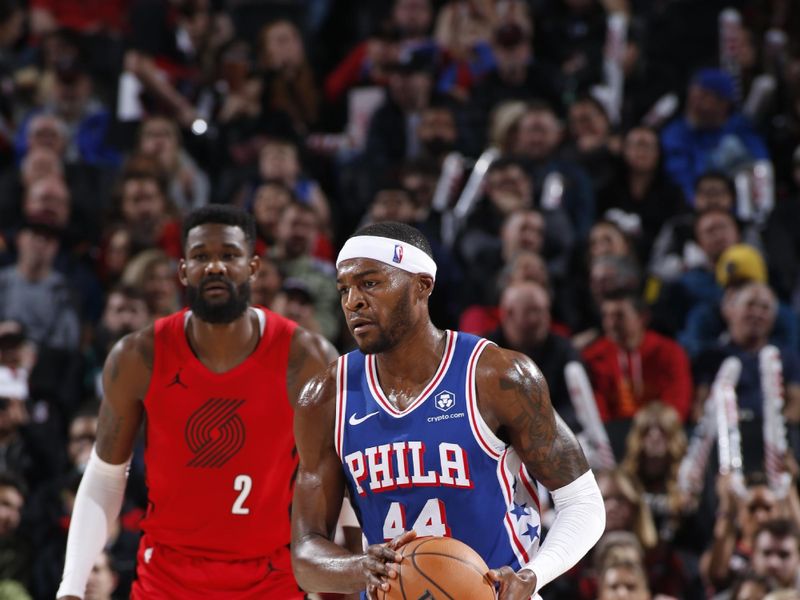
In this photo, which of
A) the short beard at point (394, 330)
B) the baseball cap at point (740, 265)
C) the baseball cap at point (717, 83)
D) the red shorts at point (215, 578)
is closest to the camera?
the short beard at point (394, 330)

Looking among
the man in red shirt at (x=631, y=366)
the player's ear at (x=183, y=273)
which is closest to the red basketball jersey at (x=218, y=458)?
the player's ear at (x=183, y=273)

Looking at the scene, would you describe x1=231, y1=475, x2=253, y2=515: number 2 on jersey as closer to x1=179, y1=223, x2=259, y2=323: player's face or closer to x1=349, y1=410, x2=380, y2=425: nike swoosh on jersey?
x1=179, y1=223, x2=259, y2=323: player's face

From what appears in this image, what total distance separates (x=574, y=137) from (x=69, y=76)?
166 inches

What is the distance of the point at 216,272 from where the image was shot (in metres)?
4.98

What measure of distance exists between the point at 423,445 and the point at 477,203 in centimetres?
650

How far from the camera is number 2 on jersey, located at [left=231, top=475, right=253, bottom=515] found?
16.3 ft

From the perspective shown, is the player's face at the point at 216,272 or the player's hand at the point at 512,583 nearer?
the player's hand at the point at 512,583

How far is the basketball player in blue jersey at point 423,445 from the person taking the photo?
13.3ft

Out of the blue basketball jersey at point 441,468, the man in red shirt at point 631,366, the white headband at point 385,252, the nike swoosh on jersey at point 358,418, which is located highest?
the man in red shirt at point 631,366

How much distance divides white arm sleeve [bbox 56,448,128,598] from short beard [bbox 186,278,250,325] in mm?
630

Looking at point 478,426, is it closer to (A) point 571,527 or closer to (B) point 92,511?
(A) point 571,527

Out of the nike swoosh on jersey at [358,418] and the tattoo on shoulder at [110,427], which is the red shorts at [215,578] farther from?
the nike swoosh on jersey at [358,418]

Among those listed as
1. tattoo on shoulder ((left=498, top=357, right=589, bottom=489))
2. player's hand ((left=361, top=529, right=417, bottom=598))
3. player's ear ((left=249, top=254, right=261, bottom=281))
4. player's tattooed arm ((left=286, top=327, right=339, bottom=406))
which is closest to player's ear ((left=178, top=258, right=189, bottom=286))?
player's ear ((left=249, top=254, right=261, bottom=281))

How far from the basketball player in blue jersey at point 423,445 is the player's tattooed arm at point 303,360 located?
80 centimetres
